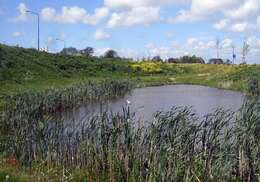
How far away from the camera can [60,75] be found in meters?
54.6

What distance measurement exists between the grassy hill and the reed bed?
20.4m

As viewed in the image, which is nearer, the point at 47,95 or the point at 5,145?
the point at 5,145

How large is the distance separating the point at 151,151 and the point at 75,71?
171 feet

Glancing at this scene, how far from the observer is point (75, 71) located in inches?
2457

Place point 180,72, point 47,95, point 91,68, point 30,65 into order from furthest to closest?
point 180,72, point 91,68, point 30,65, point 47,95

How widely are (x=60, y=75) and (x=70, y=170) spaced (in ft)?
140

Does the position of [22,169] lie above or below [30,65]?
below

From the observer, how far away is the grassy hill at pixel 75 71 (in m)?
42.9

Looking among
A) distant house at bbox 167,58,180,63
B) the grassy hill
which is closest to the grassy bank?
the grassy hill

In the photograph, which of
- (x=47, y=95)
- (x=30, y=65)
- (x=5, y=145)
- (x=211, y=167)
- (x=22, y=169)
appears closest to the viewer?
(x=211, y=167)

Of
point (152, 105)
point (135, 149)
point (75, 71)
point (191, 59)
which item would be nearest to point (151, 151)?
point (135, 149)

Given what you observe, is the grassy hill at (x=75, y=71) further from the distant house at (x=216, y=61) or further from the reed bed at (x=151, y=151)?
the distant house at (x=216, y=61)

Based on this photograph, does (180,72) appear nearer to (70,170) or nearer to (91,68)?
(91,68)

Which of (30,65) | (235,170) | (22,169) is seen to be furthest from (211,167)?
(30,65)
